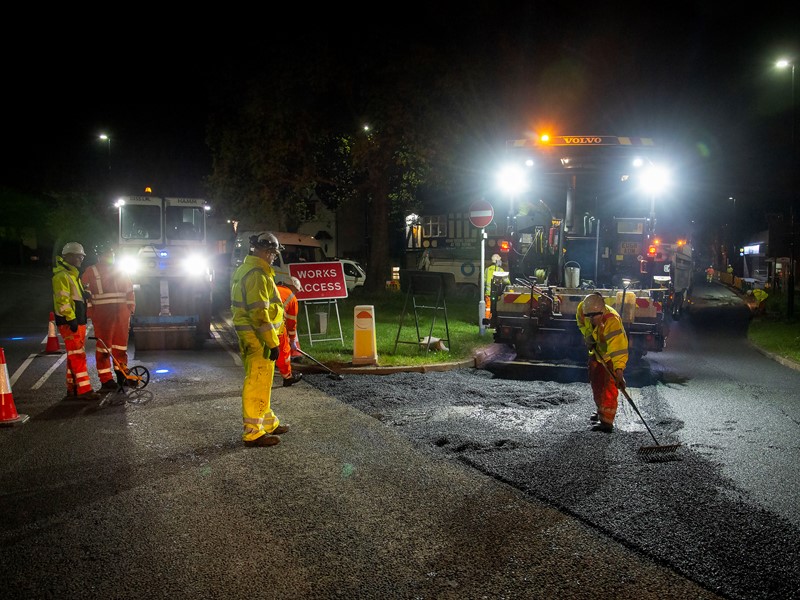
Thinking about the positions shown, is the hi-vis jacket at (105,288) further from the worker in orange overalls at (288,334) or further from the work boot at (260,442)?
the work boot at (260,442)

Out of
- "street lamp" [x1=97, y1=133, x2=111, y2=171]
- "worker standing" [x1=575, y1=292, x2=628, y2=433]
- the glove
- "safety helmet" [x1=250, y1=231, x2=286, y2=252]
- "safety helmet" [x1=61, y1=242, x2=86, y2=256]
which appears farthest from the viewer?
"street lamp" [x1=97, y1=133, x2=111, y2=171]

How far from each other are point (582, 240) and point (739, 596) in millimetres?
9180

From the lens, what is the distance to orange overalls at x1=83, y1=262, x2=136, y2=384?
9023mm

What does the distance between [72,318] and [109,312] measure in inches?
19.5

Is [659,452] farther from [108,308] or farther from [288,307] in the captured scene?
[108,308]

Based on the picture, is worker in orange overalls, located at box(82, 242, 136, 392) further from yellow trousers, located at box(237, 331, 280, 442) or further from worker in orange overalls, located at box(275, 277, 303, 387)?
yellow trousers, located at box(237, 331, 280, 442)

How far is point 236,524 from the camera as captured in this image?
4695 mm

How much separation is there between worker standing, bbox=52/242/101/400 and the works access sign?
4115 mm

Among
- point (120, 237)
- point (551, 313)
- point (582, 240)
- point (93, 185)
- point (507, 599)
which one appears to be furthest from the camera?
point (93, 185)

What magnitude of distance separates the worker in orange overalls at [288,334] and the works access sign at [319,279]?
49 centimetres

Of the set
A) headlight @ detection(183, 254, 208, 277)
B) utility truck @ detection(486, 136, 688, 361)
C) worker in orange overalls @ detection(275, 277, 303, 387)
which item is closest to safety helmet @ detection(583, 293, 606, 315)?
worker in orange overalls @ detection(275, 277, 303, 387)

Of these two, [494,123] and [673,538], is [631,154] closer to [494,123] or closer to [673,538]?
[673,538]

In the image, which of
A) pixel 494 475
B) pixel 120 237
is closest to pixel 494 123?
pixel 120 237

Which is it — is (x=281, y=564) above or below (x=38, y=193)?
below
